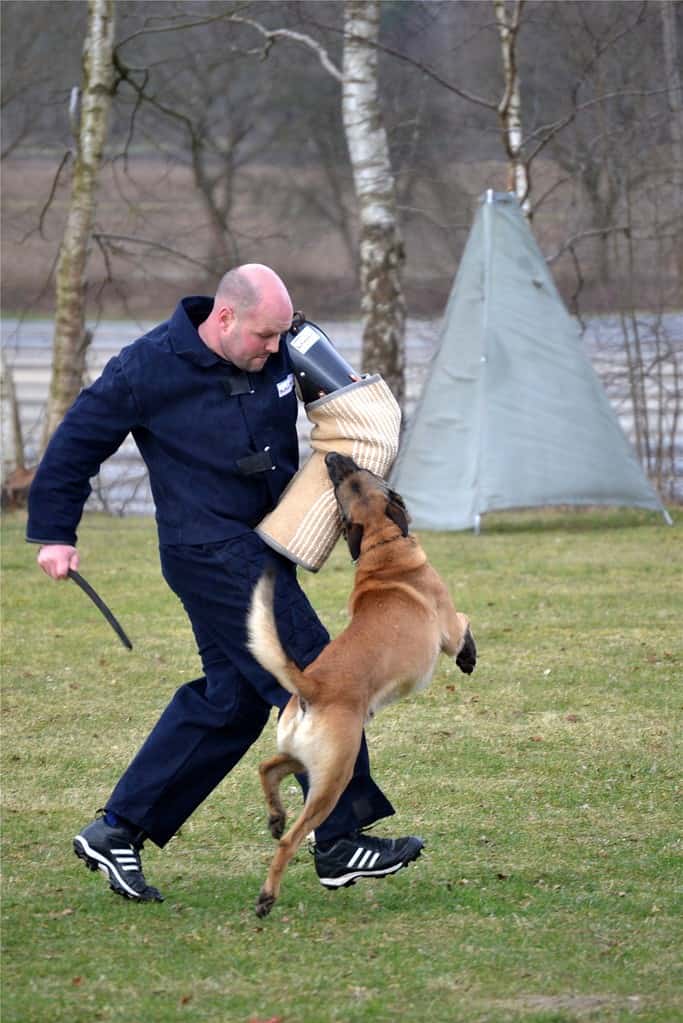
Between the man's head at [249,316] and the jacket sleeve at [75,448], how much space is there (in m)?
0.31

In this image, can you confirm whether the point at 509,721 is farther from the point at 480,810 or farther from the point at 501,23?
the point at 501,23

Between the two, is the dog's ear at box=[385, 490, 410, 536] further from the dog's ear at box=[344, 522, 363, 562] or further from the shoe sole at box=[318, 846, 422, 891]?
the shoe sole at box=[318, 846, 422, 891]

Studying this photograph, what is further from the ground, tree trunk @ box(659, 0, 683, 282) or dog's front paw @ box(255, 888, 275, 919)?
tree trunk @ box(659, 0, 683, 282)

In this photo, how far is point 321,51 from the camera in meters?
12.8

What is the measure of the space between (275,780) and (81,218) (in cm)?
999

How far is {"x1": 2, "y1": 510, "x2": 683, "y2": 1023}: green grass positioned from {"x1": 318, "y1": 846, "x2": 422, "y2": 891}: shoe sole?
61mm

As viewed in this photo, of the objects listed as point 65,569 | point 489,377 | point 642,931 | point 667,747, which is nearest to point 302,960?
point 642,931

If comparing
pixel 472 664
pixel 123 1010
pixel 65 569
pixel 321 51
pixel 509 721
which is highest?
pixel 321 51

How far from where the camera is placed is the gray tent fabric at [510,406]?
11.2 metres

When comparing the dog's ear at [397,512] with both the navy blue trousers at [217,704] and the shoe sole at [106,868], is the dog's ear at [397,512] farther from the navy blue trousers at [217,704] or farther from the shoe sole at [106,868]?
the shoe sole at [106,868]

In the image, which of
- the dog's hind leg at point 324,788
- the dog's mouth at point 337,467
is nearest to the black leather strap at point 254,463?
the dog's mouth at point 337,467

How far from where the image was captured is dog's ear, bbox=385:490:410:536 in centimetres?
450

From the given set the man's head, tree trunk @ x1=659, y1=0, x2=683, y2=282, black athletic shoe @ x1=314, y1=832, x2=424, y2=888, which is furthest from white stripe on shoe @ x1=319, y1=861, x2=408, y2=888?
tree trunk @ x1=659, y1=0, x2=683, y2=282

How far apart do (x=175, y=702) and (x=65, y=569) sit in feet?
1.81
